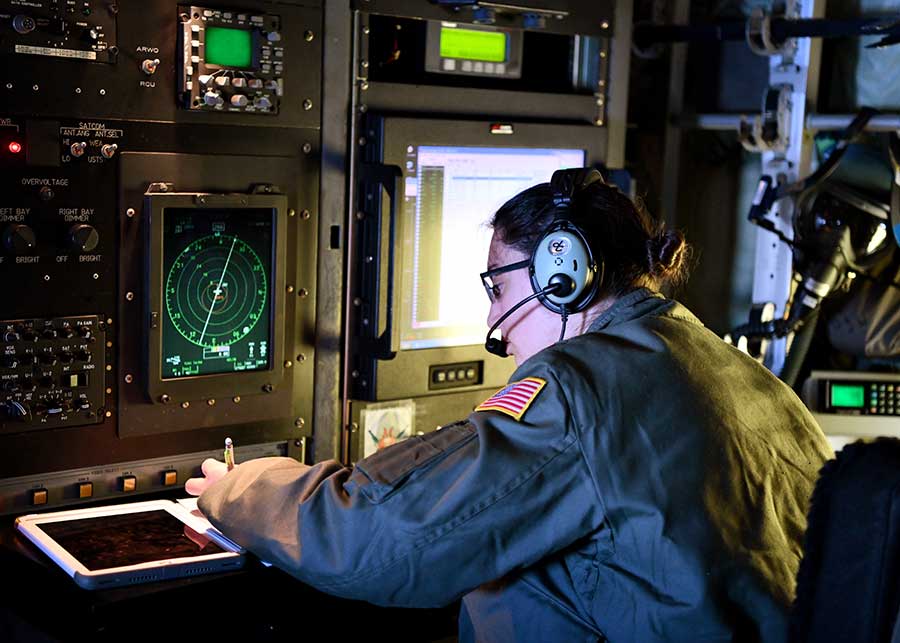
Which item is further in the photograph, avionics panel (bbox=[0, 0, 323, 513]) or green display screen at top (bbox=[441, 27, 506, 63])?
green display screen at top (bbox=[441, 27, 506, 63])

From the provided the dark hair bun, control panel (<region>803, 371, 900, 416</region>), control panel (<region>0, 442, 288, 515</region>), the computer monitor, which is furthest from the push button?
control panel (<region>803, 371, 900, 416</region>)

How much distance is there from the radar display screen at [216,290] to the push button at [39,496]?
11.2 inches

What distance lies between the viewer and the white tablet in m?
1.85

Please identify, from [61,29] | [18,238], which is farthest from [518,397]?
[61,29]

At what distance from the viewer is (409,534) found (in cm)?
168

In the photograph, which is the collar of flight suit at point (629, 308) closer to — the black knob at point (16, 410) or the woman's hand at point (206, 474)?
the woman's hand at point (206, 474)

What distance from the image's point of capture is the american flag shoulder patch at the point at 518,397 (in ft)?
5.61

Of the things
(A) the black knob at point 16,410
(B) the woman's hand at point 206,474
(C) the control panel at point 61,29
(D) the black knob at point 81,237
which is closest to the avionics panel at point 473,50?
(C) the control panel at point 61,29

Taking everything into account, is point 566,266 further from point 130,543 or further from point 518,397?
point 130,543

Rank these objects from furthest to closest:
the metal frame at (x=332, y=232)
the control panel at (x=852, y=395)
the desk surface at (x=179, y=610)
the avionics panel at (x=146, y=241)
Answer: the control panel at (x=852, y=395)
the metal frame at (x=332, y=232)
the avionics panel at (x=146, y=241)
the desk surface at (x=179, y=610)

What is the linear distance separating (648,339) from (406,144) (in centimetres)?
81

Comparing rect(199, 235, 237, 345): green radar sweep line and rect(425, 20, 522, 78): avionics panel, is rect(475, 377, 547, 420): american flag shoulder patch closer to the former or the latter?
rect(199, 235, 237, 345): green radar sweep line

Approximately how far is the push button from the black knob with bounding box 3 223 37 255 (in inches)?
16.3

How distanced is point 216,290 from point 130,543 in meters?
0.51
